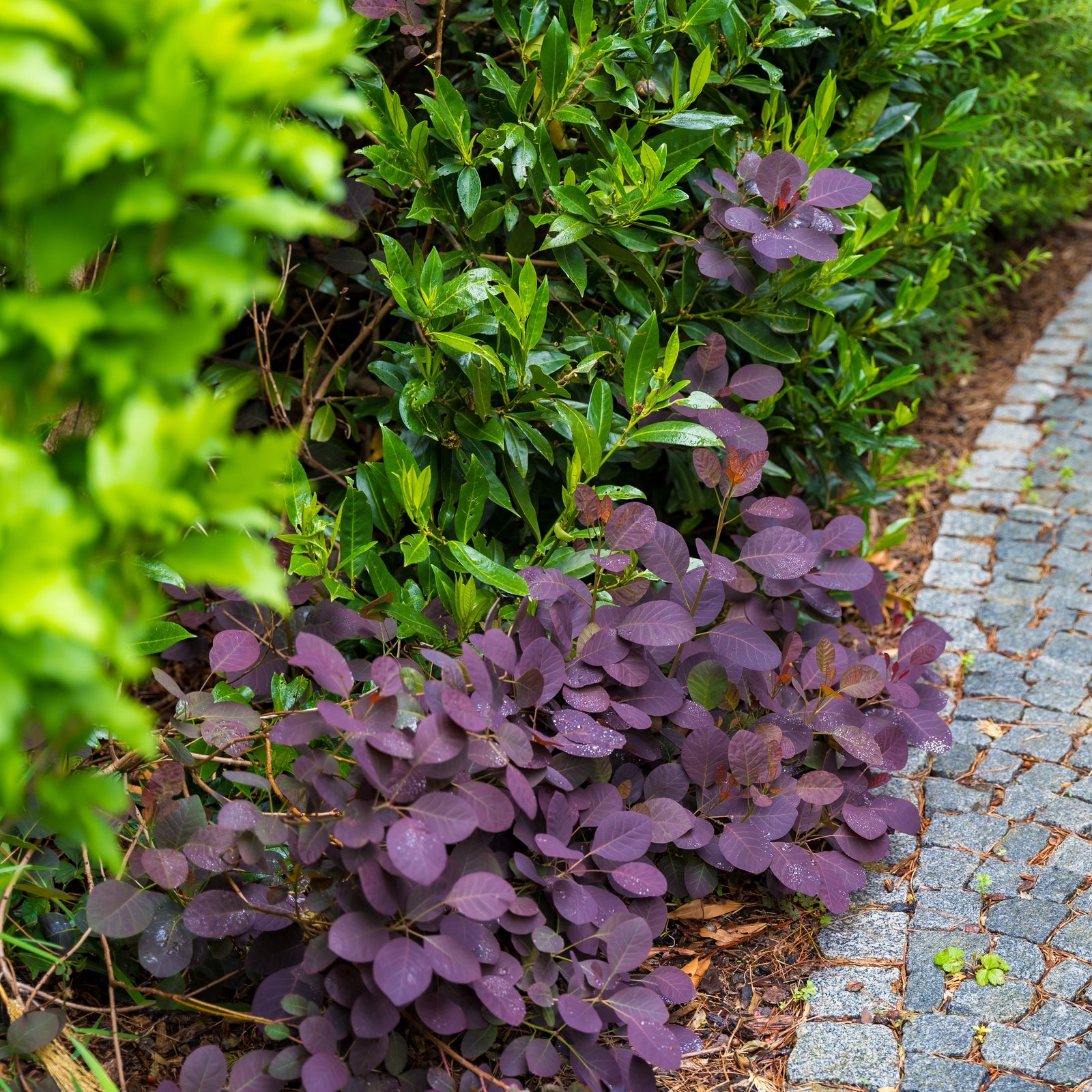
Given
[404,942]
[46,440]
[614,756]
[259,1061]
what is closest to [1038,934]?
[614,756]

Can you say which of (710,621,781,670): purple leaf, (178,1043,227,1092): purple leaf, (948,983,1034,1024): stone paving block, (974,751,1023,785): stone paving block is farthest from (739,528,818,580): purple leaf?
(178,1043,227,1092): purple leaf

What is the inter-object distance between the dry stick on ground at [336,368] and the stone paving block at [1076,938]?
207cm

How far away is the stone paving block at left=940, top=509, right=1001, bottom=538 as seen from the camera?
11.7 ft

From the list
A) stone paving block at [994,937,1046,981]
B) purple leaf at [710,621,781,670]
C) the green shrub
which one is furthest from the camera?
purple leaf at [710,621,781,670]

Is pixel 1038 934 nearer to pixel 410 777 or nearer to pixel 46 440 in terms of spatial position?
pixel 410 777

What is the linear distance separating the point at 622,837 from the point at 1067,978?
96 centimetres

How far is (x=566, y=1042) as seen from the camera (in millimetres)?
1693

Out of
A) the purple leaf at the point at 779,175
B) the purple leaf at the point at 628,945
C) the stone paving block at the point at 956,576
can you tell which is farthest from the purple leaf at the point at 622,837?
the stone paving block at the point at 956,576

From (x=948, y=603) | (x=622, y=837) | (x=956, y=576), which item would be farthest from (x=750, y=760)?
(x=956, y=576)

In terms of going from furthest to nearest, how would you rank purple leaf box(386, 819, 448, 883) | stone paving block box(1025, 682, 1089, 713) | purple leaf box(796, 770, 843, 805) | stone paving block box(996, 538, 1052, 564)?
1. stone paving block box(996, 538, 1052, 564)
2. stone paving block box(1025, 682, 1089, 713)
3. purple leaf box(796, 770, 843, 805)
4. purple leaf box(386, 819, 448, 883)

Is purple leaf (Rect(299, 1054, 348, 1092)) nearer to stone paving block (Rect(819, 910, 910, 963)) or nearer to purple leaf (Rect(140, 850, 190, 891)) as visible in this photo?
purple leaf (Rect(140, 850, 190, 891))

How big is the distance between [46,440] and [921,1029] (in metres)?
2.15

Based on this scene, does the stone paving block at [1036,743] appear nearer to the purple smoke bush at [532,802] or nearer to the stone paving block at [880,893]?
the purple smoke bush at [532,802]

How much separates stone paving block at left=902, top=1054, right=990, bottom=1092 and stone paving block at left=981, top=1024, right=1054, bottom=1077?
1.5 inches
